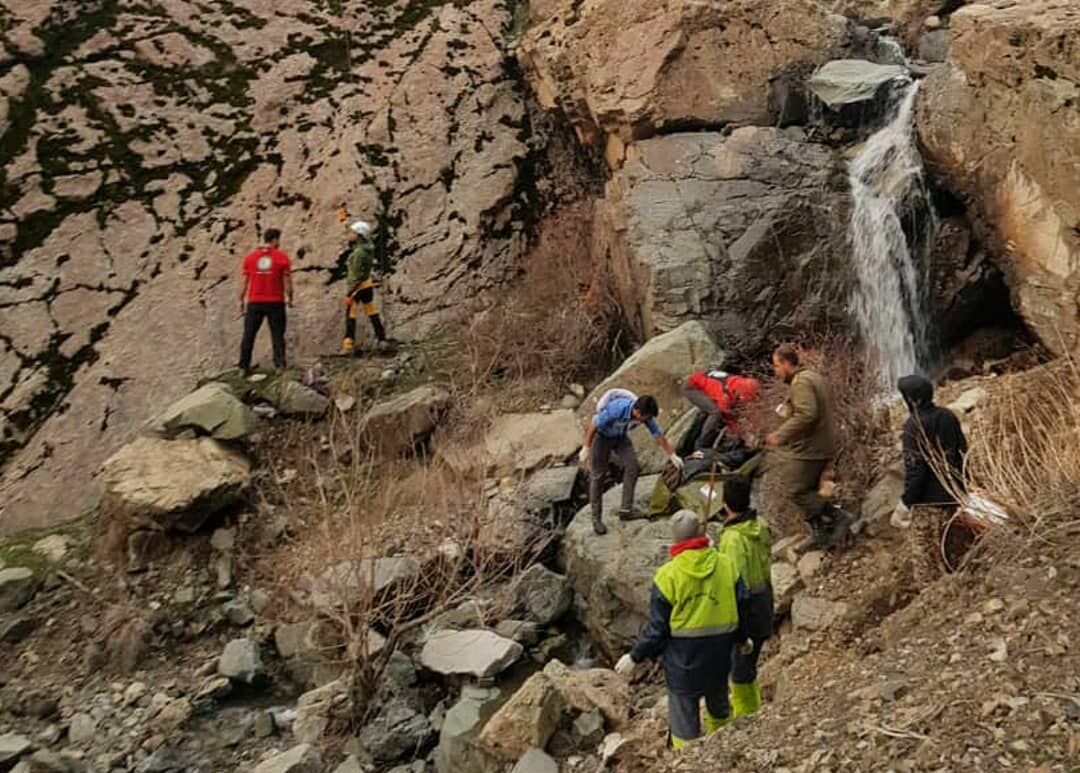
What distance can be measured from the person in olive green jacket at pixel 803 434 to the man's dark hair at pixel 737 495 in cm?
115

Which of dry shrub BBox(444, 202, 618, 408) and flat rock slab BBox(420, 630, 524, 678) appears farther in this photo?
dry shrub BBox(444, 202, 618, 408)

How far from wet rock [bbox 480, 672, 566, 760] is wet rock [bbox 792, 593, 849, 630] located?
172 cm

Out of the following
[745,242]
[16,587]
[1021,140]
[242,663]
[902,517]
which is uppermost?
[1021,140]

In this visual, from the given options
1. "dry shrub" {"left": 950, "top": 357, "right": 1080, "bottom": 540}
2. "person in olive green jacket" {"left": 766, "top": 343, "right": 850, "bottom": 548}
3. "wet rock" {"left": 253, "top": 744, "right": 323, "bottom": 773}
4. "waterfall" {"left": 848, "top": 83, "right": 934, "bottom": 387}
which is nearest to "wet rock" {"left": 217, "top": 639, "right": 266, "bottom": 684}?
"wet rock" {"left": 253, "top": 744, "right": 323, "bottom": 773}

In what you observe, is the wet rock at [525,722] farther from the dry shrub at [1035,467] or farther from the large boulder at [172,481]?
the large boulder at [172,481]

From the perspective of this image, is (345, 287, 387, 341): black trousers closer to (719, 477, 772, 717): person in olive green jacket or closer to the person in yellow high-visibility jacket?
(719, 477, 772, 717): person in olive green jacket

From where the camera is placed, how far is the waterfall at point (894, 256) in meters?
9.98

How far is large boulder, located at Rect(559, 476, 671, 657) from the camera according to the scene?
708 centimetres

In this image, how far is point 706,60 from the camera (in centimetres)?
1158

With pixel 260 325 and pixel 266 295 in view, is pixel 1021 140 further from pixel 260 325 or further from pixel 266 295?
pixel 260 325

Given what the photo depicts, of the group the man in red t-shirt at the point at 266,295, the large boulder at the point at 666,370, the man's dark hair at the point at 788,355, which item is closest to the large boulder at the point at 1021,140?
the large boulder at the point at 666,370

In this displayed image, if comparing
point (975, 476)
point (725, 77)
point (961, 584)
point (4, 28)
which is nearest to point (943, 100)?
point (725, 77)

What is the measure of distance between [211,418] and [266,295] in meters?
1.62

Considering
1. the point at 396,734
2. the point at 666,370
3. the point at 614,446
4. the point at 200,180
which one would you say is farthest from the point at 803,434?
the point at 200,180
